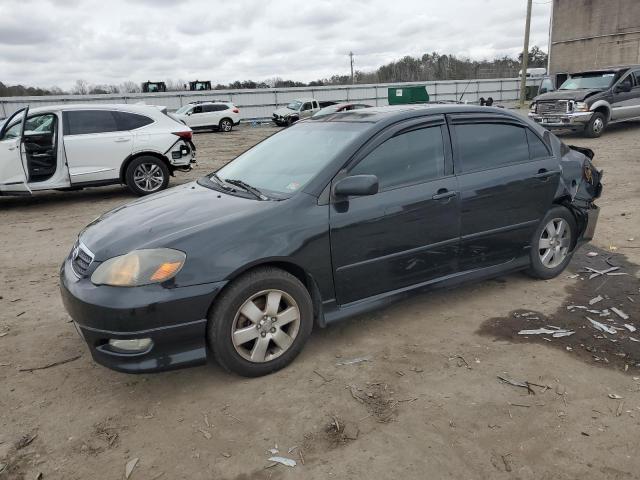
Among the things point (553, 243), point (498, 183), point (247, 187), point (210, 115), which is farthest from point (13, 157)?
point (210, 115)

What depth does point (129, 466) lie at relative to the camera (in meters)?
2.50

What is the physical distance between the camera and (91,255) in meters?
3.11

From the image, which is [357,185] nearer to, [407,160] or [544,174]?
[407,160]

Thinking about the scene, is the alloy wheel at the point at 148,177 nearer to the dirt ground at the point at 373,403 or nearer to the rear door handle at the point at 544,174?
the dirt ground at the point at 373,403

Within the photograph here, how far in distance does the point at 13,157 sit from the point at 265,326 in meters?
7.07

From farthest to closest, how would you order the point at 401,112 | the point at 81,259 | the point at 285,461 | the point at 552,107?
the point at 552,107 < the point at 401,112 < the point at 81,259 < the point at 285,461

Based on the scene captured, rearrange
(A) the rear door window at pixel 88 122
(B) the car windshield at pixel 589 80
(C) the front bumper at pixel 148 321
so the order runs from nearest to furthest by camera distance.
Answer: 1. (C) the front bumper at pixel 148 321
2. (A) the rear door window at pixel 88 122
3. (B) the car windshield at pixel 589 80

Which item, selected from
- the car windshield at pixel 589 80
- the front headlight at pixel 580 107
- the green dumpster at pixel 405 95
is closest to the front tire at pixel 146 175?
the front headlight at pixel 580 107

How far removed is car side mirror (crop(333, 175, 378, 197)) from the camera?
10.7 ft

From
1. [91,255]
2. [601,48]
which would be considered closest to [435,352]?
[91,255]

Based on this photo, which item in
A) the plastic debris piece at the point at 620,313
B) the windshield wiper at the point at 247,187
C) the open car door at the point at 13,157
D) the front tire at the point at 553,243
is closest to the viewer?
the windshield wiper at the point at 247,187

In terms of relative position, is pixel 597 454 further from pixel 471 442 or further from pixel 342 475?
pixel 342 475

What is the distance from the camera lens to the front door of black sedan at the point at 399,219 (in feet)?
11.2

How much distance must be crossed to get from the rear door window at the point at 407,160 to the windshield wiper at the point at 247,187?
2.12 ft
